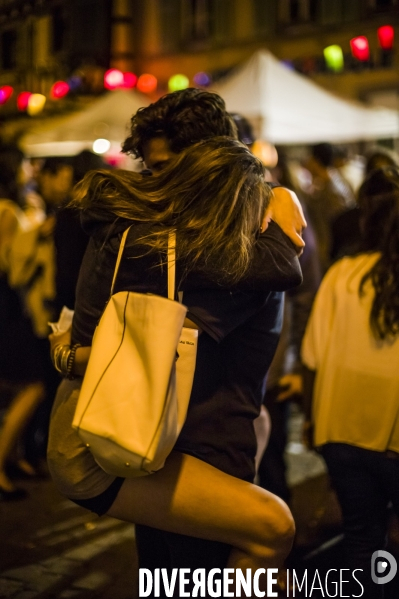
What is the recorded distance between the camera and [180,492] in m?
2.15

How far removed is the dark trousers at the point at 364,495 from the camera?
9.40 feet

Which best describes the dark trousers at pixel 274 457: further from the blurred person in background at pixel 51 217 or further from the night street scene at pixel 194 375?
the blurred person in background at pixel 51 217

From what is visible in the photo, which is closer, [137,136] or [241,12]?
[137,136]

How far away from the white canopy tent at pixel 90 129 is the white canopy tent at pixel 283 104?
185 cm

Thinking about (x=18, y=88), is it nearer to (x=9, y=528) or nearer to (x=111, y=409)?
(x=9, y=528)

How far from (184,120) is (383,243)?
0.87 meters

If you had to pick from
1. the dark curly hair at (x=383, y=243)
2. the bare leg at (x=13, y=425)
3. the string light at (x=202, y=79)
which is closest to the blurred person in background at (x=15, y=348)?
→ the bare leg at (x=13, y=425)

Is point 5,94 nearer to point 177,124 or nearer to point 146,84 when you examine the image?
point 146,84

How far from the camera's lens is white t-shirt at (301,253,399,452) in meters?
2.84

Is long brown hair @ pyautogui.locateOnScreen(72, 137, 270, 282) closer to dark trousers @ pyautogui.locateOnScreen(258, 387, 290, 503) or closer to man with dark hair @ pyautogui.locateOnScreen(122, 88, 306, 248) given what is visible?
man with dark hair @ pyautogui.locateOnScreen(122, 88, 306, 248)

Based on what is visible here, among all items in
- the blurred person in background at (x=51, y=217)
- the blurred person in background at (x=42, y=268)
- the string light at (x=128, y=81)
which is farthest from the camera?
the string light at (x=128, y=81)

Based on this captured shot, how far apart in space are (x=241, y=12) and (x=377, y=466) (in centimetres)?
1859

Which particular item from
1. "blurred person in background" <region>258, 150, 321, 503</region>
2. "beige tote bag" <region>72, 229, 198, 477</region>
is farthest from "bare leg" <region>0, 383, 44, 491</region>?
"beige tote bag" <region>72, 229, 198, 477</region>

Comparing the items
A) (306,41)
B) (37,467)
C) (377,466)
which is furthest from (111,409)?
(306,41)
